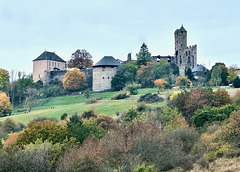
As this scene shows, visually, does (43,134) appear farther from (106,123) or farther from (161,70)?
(161,70)

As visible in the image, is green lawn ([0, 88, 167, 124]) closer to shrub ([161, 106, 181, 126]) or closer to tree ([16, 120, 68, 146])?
shrub ([161, 106, 181, 126])

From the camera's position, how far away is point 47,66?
80.0 metres

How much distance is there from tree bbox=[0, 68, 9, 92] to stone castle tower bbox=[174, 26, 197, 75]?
31.4m

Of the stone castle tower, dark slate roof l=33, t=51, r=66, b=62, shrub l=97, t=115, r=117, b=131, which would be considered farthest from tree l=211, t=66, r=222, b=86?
dark slate roof l=33, t=51, r=66, b=62

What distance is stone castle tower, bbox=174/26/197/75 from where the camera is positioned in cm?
7338

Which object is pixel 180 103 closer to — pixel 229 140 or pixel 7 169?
pixel 229 140

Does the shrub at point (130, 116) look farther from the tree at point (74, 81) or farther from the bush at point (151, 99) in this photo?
the tree at point (74, 81)

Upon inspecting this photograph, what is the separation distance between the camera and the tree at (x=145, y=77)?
66.8 m

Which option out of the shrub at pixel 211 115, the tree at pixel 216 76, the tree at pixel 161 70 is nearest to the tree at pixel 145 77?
the tree at pixel 161 70

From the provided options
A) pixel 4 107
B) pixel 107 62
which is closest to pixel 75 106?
pixel 4 107

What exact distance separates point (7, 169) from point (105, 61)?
47.2 meters

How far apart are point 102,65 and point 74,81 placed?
551 centimetres

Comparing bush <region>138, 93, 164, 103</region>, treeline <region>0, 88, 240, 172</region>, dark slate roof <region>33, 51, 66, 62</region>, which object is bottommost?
treeline <region>0, 88, 240, 172</region>

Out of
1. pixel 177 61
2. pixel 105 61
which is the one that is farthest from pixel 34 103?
pixel 177 61
